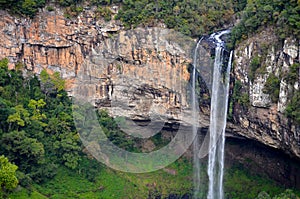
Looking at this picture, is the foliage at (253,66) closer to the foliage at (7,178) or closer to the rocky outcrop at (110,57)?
the rocky outcrop at (110,57)

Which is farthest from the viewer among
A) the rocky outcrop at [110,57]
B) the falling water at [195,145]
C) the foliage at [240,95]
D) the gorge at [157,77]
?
the rocky outcrop at [110,57]

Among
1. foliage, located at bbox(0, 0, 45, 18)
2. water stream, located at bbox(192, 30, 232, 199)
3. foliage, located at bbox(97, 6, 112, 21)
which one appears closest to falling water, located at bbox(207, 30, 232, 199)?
water stream, located at bbox(192, 30, 232, 199)

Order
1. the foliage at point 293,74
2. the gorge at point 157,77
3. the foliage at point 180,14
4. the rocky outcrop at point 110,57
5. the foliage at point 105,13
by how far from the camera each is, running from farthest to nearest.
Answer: the foliage at point 105,13, the foliage at point 180,14, the rocky outcrop at point 110,57, the gorge at point 157,77, the foliage at point 293,74

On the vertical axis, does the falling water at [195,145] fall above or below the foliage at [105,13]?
below

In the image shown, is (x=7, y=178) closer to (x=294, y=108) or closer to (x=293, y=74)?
(x=294, y=108)

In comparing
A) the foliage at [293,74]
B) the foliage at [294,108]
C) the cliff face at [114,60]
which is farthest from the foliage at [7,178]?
the foliage at [293,74]

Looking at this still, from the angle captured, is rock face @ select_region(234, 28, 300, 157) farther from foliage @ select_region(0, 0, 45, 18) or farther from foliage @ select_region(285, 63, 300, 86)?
foliage @ select_region(0, 0, 45, 18)

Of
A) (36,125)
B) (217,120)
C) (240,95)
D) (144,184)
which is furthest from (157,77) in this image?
(36,125)

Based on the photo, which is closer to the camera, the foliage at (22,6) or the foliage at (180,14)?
the foliage at (180,14)

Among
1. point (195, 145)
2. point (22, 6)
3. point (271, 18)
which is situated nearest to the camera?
point (271, 18)
